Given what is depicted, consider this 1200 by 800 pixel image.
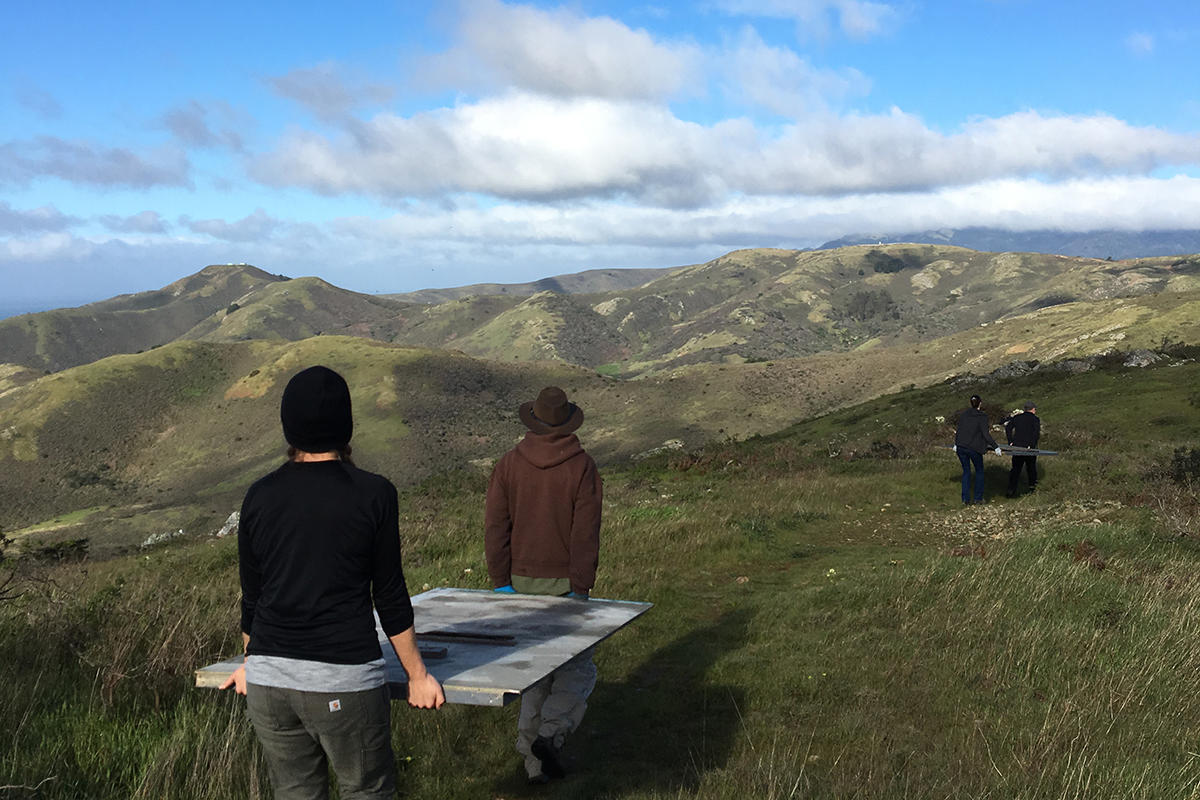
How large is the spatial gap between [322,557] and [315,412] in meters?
0.64

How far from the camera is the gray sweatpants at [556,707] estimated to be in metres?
5.64

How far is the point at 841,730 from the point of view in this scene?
6465mm

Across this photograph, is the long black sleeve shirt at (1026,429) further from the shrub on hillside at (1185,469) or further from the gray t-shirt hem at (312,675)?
the gray t-shirt hem at (312,675)

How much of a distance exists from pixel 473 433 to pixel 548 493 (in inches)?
3187

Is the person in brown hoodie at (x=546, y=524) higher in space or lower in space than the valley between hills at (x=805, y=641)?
higher

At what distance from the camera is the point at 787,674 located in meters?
7.78

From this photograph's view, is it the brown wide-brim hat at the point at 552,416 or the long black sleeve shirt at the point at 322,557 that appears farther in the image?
the brown wide-brim hat at the point at 552,416

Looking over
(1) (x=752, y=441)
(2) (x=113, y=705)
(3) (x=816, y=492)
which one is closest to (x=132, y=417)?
(1) (x=752, y=441)

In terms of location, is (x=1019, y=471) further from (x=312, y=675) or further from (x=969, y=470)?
(x=312, y=675)

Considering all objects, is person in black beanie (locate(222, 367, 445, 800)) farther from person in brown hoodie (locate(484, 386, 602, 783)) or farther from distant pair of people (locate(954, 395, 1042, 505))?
distant pair of people (locate(954, 395, 1042, 505))

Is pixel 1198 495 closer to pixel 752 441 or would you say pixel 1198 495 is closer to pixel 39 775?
pixel 39 775

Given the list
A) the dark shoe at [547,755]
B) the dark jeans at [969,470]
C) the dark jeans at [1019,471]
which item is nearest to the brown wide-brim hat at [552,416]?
the dark shoe at [547,755]

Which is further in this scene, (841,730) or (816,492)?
(816,492)

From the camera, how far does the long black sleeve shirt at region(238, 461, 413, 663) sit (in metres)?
3.46
